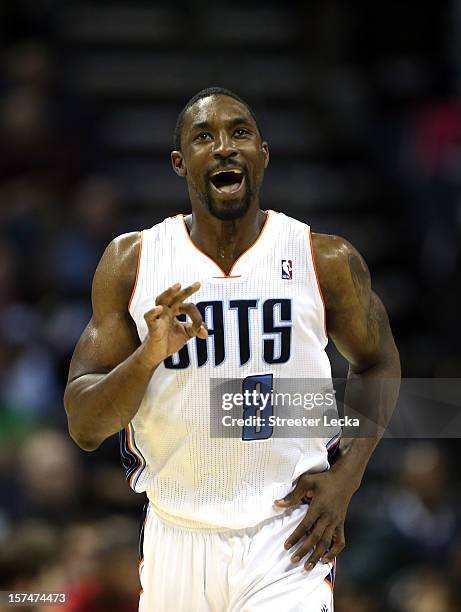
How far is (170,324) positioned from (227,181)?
2.92ft

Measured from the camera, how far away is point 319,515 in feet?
16.1

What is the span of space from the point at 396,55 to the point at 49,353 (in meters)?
5.64

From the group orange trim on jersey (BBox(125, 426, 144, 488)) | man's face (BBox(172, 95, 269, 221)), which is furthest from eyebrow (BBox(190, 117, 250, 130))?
orange trim on jersey (BBox(125, 426, 144, 488))

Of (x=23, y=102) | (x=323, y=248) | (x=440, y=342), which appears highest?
(x=23, y=102)

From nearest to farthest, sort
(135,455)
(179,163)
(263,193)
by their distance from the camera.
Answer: (135,455) < (179,163) < (263,193)

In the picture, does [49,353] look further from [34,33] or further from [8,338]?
[34,33]

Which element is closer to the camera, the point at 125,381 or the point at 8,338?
the point at 125,381

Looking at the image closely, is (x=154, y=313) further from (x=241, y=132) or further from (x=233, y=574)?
(x=233, y=574)

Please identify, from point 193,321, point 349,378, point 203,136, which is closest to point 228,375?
point 193,321

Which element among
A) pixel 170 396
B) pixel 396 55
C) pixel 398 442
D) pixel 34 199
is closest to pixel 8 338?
pixel 34 199

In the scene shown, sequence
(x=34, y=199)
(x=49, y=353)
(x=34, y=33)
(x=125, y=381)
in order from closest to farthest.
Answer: (x=125, y=381) → (x=49, y=353) → (x=34, y=199) → (x=34, y=33)

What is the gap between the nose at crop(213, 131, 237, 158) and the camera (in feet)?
16.1

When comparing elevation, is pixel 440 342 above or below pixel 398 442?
above

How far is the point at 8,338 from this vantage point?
9.30 metres
